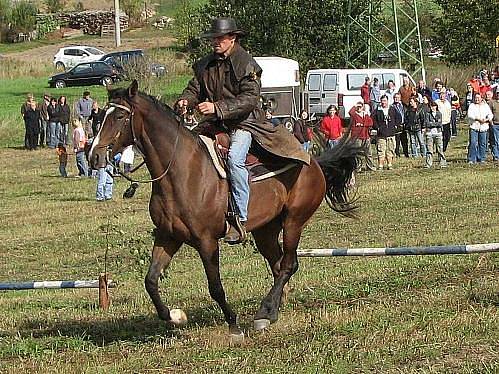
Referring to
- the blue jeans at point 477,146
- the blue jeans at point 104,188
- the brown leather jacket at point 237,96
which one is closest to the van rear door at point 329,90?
the blue jeans at point 477,146

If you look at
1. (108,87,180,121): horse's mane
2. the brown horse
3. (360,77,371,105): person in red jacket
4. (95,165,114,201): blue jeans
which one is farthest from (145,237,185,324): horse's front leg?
(360,77,371,105): person in red jacket

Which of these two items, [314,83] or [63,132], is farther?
[314,83]

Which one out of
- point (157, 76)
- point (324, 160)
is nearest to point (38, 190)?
point (324, 160)

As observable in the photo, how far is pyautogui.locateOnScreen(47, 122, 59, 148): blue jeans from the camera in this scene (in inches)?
1662

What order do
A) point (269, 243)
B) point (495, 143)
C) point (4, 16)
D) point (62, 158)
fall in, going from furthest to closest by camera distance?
point (4, 16)
point (62, 158)
point (495, 143)
point (269, 243)

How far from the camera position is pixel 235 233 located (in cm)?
960

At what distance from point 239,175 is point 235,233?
1.72 ft

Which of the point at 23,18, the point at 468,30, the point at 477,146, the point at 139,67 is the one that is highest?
the point at 23,18

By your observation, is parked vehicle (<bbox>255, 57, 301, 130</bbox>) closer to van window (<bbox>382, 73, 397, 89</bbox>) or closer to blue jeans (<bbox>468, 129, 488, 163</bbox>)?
van window (<bbox>382, 73, 397, 89</bbox>)

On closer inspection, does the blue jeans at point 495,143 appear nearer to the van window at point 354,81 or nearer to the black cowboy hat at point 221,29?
the van window at point 354,81

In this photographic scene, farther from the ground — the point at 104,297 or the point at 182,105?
the point at 182,105

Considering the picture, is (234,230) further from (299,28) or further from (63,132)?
(299,28)

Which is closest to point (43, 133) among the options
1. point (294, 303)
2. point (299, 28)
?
point (299, 28)

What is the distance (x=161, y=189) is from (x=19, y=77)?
6402cm
